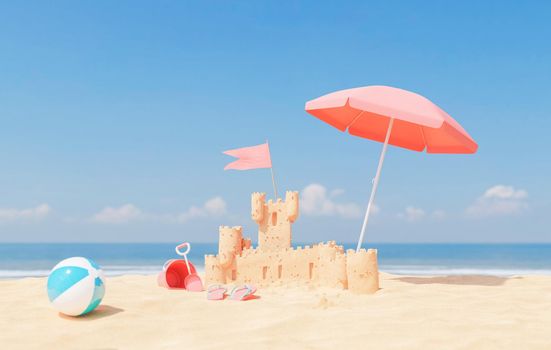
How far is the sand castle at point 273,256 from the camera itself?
9.91 metres

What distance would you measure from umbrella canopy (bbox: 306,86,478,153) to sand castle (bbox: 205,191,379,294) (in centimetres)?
214

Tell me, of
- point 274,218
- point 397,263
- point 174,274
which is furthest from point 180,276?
point 397,263

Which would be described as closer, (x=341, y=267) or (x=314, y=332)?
(x=314, y=332)

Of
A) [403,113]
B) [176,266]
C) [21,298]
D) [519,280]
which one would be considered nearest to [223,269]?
[176,266]

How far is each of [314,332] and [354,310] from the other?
1403mm

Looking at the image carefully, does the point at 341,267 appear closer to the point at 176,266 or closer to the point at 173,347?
the point at 176,266

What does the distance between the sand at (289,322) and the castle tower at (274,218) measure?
2.08 metres

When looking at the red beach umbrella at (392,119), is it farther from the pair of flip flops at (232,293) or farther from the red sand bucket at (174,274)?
the red sand bucket at (174,274)

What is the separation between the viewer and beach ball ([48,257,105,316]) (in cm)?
618

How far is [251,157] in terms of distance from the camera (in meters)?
11.1

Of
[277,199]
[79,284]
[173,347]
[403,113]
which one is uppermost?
[403,113]

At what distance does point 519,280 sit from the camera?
1071 cm

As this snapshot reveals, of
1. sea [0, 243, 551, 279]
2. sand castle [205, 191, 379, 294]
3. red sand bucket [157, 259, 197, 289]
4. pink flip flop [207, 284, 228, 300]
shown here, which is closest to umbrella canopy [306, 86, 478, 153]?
sand castle [205, 191, 379, 294]

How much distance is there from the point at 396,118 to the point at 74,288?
5.83m
